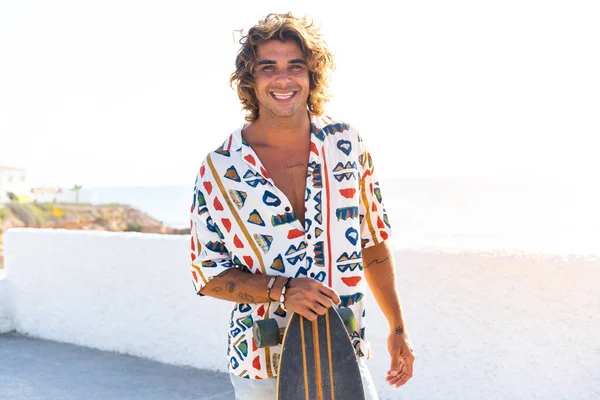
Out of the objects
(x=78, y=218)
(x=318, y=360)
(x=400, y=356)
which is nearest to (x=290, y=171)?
(x=318, y=360)

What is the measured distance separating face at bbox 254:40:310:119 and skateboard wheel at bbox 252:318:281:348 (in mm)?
507

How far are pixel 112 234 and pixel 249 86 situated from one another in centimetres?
353

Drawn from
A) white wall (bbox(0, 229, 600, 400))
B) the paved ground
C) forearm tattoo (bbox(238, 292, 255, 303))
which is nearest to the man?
forearm tattoo (bbox(238, 292, 255, 303))

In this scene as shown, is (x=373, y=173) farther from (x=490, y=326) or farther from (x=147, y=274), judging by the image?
(x=147, y=274)

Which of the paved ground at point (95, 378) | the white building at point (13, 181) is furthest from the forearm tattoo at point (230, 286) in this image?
the white building at point (13, 181)

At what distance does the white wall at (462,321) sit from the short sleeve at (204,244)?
2.08 m

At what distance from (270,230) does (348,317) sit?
0.88 feet

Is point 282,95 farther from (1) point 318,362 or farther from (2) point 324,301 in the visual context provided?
(1) point 318,362

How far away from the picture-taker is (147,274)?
4.74 meters

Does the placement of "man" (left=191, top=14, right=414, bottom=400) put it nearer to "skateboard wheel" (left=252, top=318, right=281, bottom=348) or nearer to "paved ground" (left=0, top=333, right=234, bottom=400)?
"skateboard wheel" (left=252, top=318, right=281, bottom=348)

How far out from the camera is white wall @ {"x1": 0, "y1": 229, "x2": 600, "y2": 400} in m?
3.10

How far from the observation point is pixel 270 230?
5.00 ft

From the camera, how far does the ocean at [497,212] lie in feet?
131

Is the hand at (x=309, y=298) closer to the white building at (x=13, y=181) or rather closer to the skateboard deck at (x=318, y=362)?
the skateboard deck at (x=318, y=362)
